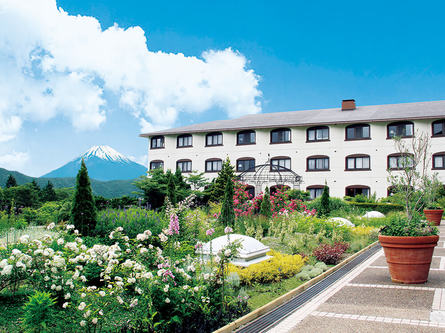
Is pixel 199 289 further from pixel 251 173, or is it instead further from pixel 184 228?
pixel 251 173

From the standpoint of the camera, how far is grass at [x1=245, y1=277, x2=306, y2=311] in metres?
6.24

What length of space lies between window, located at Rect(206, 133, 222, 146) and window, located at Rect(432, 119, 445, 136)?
18505 mm

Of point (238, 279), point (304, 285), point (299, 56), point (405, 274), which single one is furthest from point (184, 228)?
point (299, 56)

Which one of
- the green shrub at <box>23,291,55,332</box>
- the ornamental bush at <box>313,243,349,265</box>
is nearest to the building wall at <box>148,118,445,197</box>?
the ornamental bush at <box>313,243,349,265</box>

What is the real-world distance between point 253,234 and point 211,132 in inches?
1001

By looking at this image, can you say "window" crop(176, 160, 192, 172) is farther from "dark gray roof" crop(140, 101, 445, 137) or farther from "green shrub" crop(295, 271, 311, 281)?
"green shrub" crop(295, 271, 311, 281)

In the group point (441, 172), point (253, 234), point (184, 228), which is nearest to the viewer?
point (184, 228)

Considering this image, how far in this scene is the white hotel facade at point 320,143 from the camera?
31.6 m

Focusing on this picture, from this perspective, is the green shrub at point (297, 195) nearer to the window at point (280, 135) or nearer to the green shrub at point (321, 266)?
the window at point (280, 135)

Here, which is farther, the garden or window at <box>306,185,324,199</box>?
window at <box>306,185,324,199</box>

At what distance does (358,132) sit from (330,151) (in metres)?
2.82

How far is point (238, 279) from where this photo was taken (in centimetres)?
680

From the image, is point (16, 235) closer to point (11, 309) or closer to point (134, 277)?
point (11, 309)

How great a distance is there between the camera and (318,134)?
3431 centimetres
